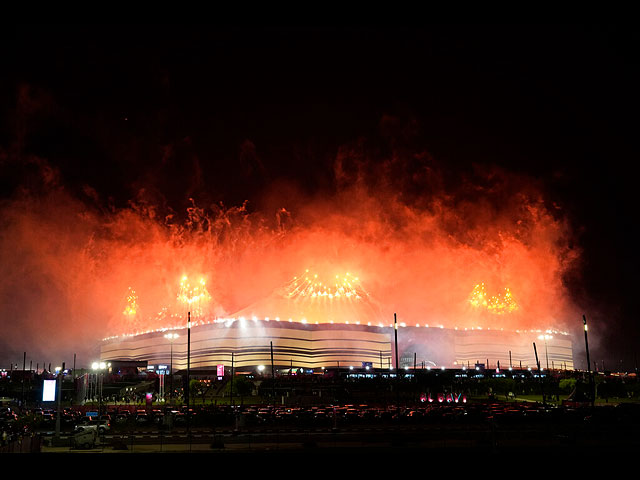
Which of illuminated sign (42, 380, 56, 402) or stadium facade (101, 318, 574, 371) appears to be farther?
stadium facade (101, 318, 574, 371)

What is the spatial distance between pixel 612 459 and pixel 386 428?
23993 millimetres

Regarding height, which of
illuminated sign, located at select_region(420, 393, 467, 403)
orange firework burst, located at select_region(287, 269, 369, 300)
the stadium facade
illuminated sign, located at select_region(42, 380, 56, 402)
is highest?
orange firework burst, located at select_region(287, 269, 369, 300)

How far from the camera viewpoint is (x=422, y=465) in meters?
19.5

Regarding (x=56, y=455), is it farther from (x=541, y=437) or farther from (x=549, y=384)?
(x=549, y=384)

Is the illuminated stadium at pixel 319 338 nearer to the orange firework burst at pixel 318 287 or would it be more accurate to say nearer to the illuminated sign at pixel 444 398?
the orange firework burst at pixel 318 287

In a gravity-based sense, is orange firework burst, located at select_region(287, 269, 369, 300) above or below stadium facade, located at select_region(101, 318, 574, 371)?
above

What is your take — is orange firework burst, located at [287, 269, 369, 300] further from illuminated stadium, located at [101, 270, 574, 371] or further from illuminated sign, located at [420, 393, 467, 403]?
illuminated sign, located at [420, 393, 467, 403]

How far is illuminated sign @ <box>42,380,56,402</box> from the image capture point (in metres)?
40.0

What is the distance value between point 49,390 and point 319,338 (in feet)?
291

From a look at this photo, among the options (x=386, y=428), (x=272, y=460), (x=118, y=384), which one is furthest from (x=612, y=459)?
(x=118, y=384)

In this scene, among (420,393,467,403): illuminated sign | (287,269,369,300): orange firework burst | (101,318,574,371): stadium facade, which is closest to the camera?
(420,393,467,403): illuminated sign

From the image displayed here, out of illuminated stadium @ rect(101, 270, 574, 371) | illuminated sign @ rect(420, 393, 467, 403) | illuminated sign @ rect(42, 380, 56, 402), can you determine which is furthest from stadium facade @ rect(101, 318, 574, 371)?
illuminated sign @ rect(42, 380, 56, 402)

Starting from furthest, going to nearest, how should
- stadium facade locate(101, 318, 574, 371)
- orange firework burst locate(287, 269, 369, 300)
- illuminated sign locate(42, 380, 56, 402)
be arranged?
orange firework burst locate(287, 269, 369, 300) → stadium facade locate(101, 318, 574, 371) → illuminated sign locate(42, 380, 56, 402)

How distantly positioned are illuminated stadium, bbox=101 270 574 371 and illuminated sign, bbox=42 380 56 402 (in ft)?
253
